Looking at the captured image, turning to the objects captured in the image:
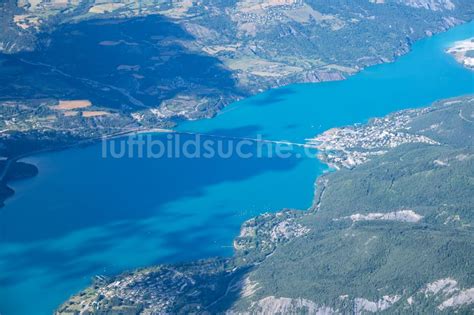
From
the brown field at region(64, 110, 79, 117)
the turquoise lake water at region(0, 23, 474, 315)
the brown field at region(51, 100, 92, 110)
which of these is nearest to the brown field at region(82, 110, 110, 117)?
the brown field at region(64, 110, 79, 117)

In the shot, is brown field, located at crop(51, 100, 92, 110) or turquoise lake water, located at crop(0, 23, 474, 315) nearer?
turquoise lake water, located at crop(0, 23, 474, 315)

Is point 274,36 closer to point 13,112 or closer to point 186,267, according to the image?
point 13,112

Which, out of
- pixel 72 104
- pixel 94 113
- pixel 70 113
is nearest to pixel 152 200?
pixel 94 113

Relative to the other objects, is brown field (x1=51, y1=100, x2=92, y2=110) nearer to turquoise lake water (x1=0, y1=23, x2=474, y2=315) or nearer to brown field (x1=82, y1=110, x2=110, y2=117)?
brown field (x1=82, y1=110, x2=110, y2=117)

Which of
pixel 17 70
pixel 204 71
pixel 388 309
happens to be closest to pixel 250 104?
pixel 204 71

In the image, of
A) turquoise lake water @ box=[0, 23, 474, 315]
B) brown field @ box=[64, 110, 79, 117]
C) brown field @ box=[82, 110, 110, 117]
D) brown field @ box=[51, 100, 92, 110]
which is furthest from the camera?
brown field @ box=[51, 100, 92, 110]

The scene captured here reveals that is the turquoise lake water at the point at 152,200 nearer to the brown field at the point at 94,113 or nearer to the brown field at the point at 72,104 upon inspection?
the brown field at the point at 94,113

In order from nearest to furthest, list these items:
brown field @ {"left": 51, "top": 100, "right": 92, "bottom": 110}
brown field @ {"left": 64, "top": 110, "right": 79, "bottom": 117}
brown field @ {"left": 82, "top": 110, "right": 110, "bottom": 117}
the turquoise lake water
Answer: the turquoise lake water < brown field @ {"left": 64, "top": 110, "right": 79, "bottom": 117} < brown field @ {"left": 82, "top": 110, "right": 110, "bottom": 117} < brown field @ {"left": 51, "top": 100, "right": 92, "bottom": 110}

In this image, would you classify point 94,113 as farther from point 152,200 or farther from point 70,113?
point 152,200

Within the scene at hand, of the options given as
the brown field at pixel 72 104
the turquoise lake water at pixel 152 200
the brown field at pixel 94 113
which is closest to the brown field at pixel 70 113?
the brown field at pixel 72 104
